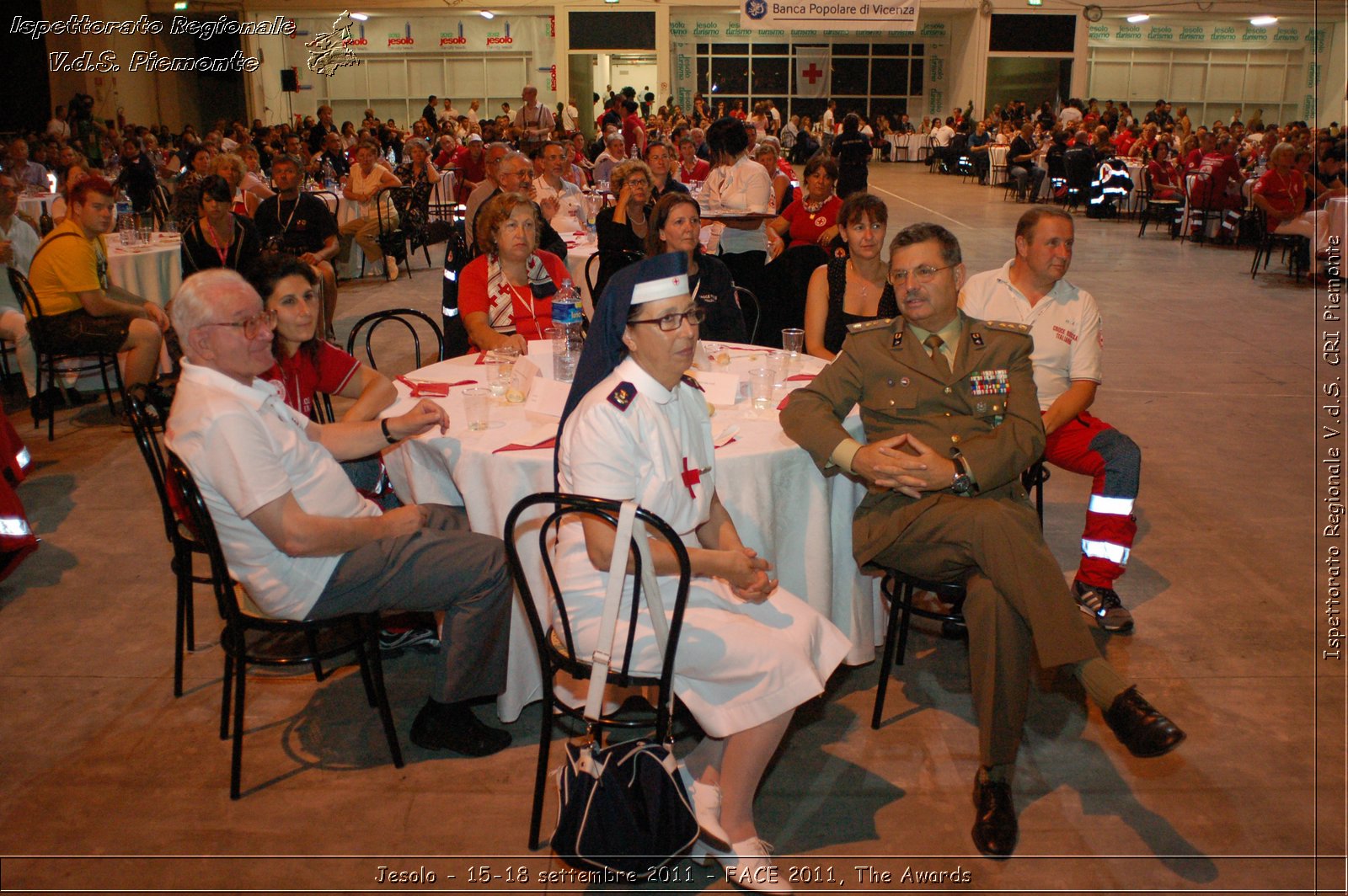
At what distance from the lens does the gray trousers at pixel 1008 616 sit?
2.34 metres

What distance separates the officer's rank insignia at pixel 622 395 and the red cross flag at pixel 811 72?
2693 centimetres

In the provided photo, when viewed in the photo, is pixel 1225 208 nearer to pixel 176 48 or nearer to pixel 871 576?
pixel 871 576

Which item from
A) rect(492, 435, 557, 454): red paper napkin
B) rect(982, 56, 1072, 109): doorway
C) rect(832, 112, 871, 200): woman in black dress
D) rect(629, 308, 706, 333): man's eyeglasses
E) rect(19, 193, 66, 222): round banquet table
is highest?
rect(982, 56, 1072, 109): doorway

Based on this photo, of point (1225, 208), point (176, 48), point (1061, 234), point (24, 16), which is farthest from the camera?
point (176, 48)

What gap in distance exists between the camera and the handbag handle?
1.87 m

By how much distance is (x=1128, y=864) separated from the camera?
2.26 meters

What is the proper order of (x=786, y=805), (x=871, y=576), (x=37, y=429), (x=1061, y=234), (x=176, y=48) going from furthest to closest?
(x=176, y=48) < (x=37, y=429) < (x=1061, y=234) < (x=871, y=576) < (x=786, y=805)

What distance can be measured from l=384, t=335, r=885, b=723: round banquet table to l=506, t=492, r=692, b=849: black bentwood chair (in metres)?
0.26

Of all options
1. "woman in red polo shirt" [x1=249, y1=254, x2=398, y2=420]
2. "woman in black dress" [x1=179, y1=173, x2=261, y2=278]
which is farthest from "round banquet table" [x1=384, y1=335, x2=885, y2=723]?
"woman in black dress" [x1=179, y1=173, x2=261, y2=278]

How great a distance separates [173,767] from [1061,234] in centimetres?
307

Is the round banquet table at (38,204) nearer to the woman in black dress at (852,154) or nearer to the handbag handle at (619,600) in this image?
the woman in black dress at (852,154)

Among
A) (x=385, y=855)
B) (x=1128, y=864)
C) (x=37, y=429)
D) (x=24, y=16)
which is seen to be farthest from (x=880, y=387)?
(x=24, y=16)

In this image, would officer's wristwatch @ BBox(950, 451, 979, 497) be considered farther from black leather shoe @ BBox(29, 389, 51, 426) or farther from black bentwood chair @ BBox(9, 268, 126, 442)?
black leather shoe @ BBox(29, 389, 51, 426)

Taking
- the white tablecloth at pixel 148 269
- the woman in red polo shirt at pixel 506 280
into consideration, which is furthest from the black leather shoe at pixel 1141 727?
the white tablecloth at pixel 148 269
